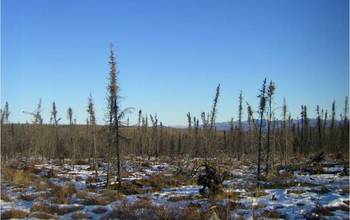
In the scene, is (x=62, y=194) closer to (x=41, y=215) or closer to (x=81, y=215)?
(x=41, y=215)

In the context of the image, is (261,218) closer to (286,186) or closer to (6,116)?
(286,186)

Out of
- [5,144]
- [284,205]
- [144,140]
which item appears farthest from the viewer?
[144,140]

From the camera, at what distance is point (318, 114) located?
77875mm

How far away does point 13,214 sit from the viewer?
601 inches

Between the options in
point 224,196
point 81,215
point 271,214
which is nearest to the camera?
point 271,214

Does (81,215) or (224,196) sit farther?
(224,196)

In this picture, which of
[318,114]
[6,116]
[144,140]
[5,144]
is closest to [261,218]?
[5,144]

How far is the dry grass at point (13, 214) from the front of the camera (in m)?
15.1

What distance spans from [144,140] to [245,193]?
56998 millimetres

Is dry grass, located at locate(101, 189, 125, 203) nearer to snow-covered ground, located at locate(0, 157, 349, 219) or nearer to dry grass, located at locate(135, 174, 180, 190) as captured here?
snow-covered ground, located at locate(0, 157, 349, 219)

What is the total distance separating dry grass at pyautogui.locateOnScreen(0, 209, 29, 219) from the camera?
15141 millimetres

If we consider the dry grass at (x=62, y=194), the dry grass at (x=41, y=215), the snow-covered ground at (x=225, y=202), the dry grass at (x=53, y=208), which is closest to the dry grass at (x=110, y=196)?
the snow-covered ground at (x=225, y=202)

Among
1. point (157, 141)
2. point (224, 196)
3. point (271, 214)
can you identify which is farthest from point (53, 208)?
point (157, 141)

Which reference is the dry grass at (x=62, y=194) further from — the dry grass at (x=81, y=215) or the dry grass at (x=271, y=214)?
the dry grass at (x=271, y=214)
